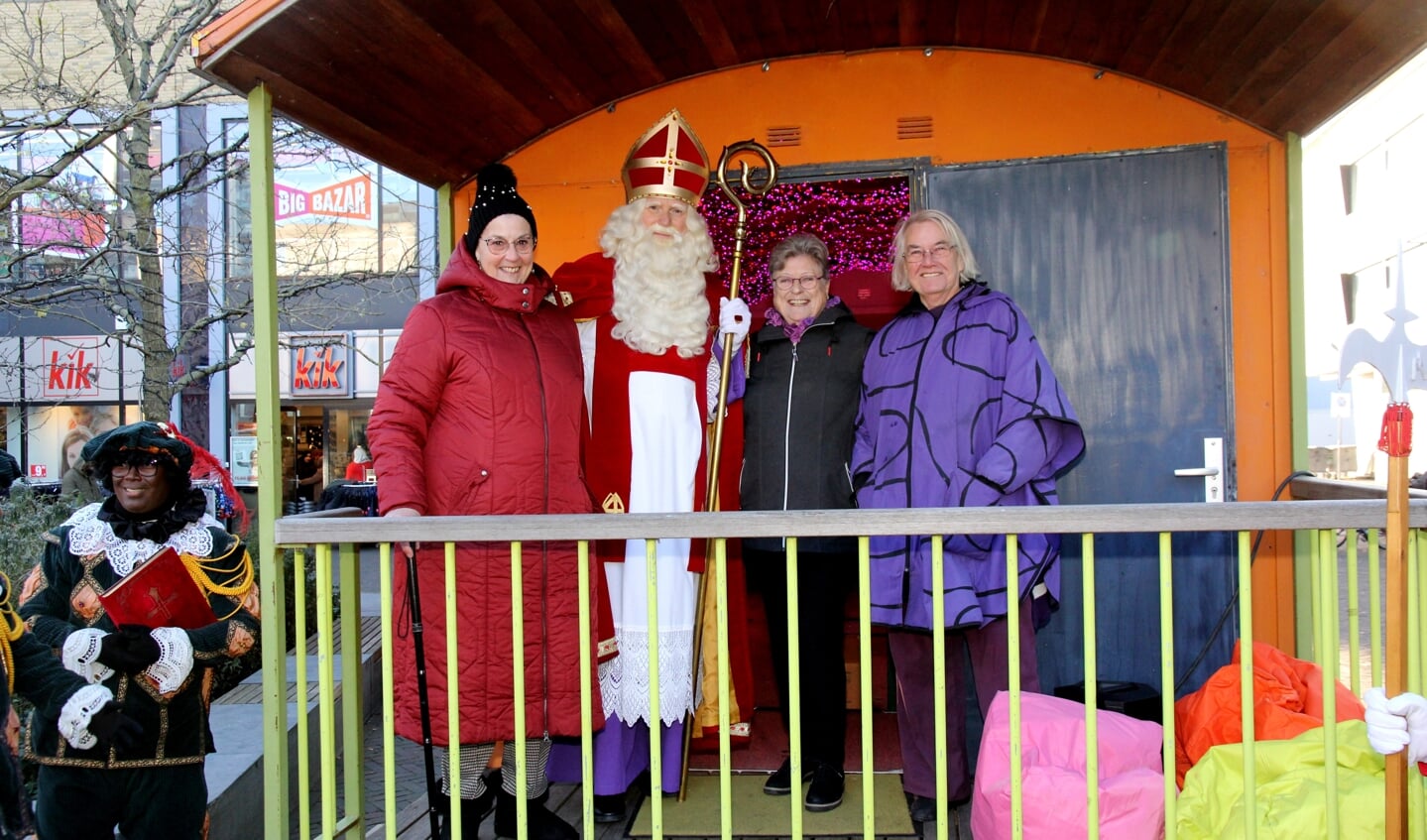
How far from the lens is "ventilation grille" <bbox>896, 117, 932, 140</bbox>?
4234 mm

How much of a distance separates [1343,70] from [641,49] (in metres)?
2.48

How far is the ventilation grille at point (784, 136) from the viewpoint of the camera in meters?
4.31

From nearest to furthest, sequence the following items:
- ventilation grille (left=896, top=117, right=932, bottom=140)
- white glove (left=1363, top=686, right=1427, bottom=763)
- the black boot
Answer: white glove (left=1363, top=686, right=1427, bottom=763) → the black boot → ventilation grille (left=896, top=117, right=932, bottom=140)

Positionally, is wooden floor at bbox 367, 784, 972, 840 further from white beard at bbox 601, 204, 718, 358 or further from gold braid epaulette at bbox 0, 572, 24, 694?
white beard at bbox 601, 204, 718, 358

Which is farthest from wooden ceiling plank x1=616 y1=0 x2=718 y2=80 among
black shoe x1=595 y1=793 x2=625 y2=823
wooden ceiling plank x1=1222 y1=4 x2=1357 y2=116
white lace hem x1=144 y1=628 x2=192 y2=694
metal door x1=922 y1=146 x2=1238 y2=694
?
black shoe x1=595 y1=793 x2=625 y2=823

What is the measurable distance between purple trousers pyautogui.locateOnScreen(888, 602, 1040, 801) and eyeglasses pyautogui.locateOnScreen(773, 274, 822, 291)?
1.18 metres

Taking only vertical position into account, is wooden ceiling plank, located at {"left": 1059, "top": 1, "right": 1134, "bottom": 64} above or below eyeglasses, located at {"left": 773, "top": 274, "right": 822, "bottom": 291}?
above

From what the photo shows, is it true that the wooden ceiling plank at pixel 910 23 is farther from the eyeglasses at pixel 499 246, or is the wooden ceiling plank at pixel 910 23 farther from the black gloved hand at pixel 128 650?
the black gloved hand at pixel 128 650

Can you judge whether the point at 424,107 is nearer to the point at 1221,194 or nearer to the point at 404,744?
the point at 1221,194

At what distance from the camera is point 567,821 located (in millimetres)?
3436

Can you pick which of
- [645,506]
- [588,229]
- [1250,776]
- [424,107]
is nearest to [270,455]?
[645,506]

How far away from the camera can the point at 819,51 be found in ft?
14.1

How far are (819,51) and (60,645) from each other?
341cm

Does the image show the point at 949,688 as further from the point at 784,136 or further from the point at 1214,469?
the point at 784,136
